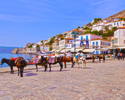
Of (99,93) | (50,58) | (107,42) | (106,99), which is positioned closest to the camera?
(106,99)

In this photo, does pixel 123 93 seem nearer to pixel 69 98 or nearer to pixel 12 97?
pixel 69 98

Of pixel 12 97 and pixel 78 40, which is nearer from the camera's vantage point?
pixel 12 97

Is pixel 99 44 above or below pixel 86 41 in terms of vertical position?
below

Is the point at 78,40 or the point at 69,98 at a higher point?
the point at 78,40

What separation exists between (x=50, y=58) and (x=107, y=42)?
148 ft

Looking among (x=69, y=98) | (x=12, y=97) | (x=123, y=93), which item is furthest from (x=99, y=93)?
(x=12, y=97)

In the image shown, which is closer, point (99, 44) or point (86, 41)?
point (99, 44)

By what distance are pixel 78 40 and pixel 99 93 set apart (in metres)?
47.5

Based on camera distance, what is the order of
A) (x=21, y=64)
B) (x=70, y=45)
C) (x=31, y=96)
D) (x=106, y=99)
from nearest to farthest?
(x=106, y=99) < (x=31, y=96) < (x=21, y=64) < (x=70, y=45)

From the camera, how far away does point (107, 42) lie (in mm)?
50594

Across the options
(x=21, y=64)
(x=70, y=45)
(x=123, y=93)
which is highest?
(x=70, y=45)

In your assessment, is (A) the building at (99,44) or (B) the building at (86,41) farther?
(B) the building at (86,41)

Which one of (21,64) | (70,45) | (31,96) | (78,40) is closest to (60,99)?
(31,96)

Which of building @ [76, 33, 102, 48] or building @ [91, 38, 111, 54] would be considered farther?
building @ [76, 33, 102, 48]
